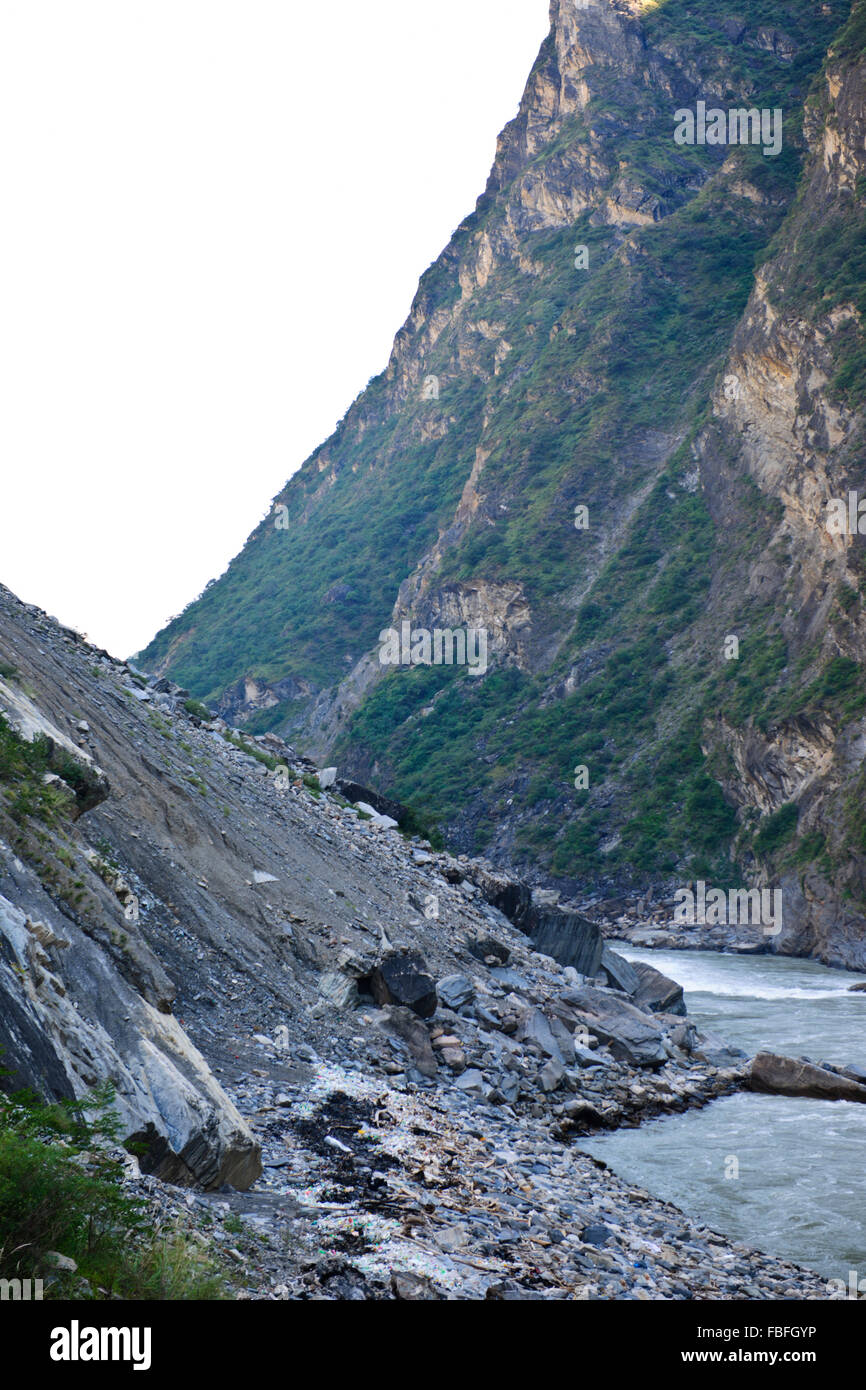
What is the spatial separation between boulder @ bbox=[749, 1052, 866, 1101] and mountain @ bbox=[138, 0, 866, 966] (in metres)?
26.6

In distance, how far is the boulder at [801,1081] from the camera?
17.5m

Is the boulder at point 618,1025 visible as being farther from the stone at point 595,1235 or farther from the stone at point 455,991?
the stone at point 595,1235

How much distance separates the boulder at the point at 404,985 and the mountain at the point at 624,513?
32.6 meters

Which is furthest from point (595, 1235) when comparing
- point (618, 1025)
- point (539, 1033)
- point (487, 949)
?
point (487, 949)

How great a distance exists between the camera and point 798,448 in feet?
220

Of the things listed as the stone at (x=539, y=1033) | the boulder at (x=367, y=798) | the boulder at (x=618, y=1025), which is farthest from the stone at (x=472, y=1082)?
the boulder at (x=367, y=798)

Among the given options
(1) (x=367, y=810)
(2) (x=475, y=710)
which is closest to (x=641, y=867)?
(2) (x=475, y=710)

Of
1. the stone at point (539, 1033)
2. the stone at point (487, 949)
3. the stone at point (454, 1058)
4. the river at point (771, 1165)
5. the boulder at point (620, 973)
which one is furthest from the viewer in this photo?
the boulder at point (620, 973)

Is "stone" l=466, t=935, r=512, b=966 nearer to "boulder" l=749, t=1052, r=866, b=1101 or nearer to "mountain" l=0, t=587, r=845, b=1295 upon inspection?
"mountain" l=0, t=587, r=845, b=1295

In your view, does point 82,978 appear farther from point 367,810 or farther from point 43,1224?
point 367,810

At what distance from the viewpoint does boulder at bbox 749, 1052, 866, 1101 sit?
57.4ft

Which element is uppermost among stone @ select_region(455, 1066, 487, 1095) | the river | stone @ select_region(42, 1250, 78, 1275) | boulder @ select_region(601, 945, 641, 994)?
stone @ select_region(42, 1250, 78, 1275)

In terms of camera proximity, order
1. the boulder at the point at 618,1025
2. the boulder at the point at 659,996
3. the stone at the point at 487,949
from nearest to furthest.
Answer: the boulder at the point at 618,1025, the stone at the point at 487,949, the boulder at the point at 659,996

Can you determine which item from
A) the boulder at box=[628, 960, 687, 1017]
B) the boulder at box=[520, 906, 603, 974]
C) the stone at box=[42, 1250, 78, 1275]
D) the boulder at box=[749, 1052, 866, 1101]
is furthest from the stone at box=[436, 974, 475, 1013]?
the stone at box=[42, 1250, 78, 1275]
